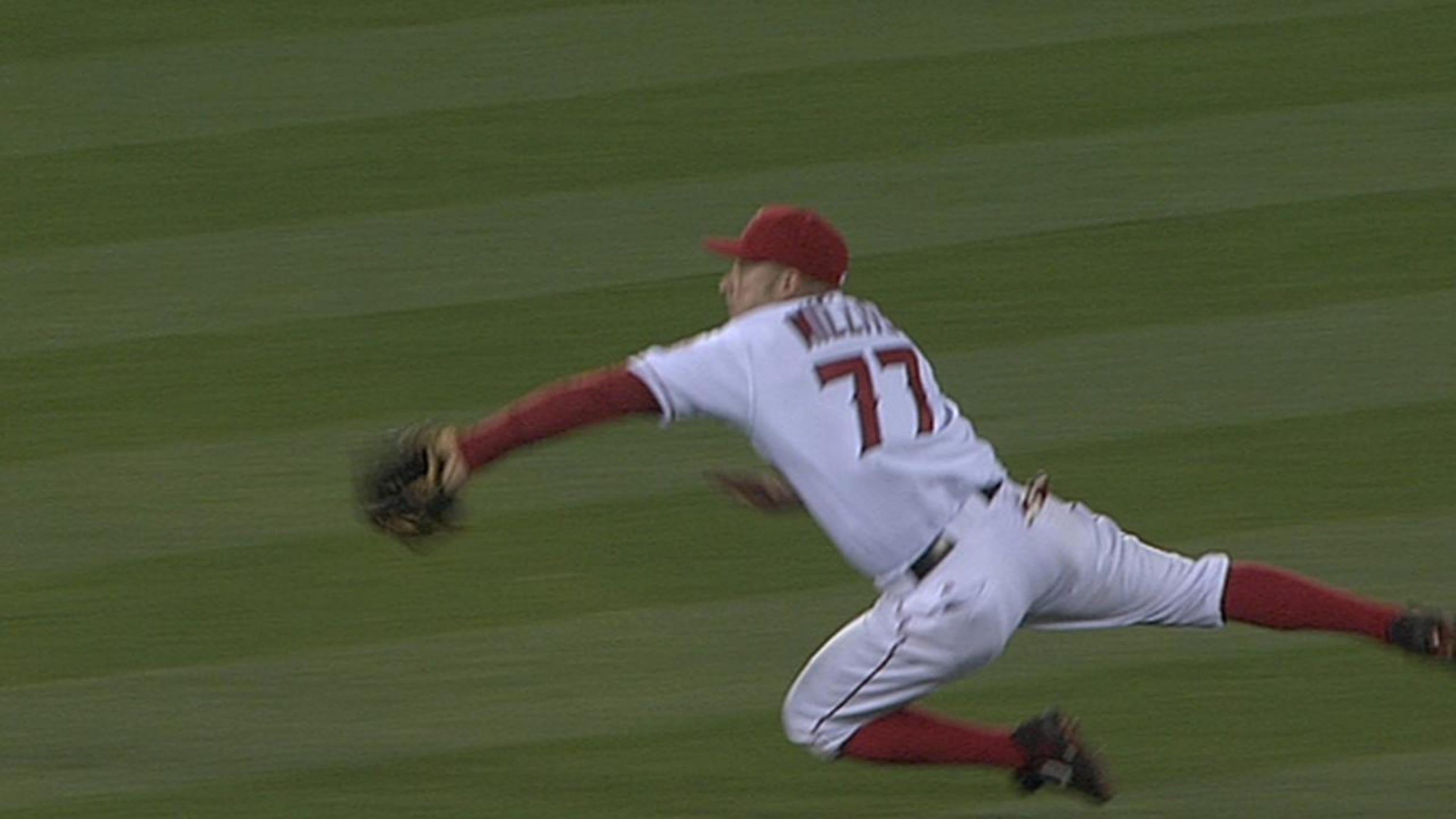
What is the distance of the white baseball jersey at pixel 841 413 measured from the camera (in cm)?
A: 562

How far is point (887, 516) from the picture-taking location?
573 cm

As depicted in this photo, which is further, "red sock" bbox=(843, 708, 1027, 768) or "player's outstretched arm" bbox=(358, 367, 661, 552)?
"red sock" bbox=(843, 708, 1027, 768)

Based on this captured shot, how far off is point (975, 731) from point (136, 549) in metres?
2.66

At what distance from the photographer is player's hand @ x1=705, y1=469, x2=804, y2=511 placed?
234 inches

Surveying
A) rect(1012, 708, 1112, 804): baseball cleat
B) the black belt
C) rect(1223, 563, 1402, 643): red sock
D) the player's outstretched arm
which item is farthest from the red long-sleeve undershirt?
rect(1223, 563, 1402, 643): red sock

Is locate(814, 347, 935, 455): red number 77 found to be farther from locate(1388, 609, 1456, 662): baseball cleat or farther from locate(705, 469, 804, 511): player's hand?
locate(1388, 609, 1456, 662): baseball cleat

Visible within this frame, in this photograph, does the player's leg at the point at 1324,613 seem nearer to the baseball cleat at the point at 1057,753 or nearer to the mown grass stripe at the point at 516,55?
the baseball cleat at the point at 1057,753

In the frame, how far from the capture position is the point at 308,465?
806 centimetres

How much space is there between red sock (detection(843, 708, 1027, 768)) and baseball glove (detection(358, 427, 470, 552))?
0.96 meters

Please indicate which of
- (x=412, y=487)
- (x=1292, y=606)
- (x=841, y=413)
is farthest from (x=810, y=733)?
(x=1292, y=606)

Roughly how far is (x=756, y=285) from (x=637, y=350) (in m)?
2.76

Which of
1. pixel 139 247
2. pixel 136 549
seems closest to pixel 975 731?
pixel 136 549

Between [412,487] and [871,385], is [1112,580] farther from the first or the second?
[412,487]

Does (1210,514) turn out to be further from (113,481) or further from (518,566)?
(113,481)
